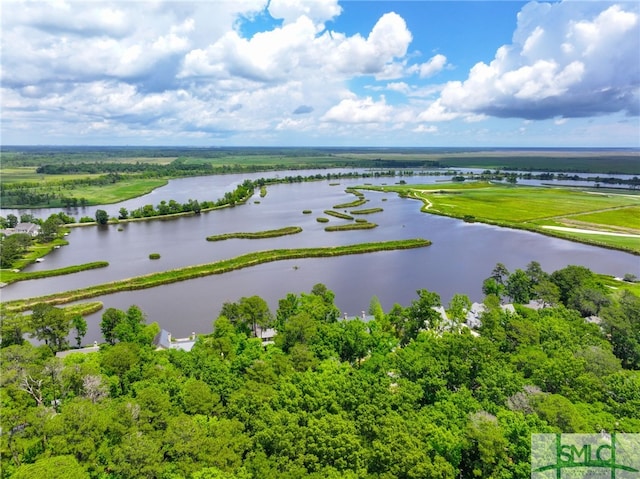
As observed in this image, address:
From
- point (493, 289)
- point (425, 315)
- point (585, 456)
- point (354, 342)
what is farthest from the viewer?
point (493, 289)

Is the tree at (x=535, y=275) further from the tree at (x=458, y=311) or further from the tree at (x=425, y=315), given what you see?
the tree at (x=425, y=315)

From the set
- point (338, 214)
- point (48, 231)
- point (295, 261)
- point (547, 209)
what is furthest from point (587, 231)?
point (48, 231)

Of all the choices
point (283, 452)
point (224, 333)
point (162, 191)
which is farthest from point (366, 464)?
point (162, 191)

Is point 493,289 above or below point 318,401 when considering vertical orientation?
below

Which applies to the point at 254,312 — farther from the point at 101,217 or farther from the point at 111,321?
the point at 101,217

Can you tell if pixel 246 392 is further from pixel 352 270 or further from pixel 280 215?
pixel 280 215

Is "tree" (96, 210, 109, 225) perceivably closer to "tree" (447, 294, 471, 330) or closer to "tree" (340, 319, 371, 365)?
"tree" (340, 319, 371, 365)

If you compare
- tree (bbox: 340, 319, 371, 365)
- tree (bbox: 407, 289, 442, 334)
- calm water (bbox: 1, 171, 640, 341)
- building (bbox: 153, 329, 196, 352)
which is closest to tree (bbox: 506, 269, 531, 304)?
calm water (bbox: 1, 171, 640, 341)

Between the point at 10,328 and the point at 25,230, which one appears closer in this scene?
the point at 10,328
